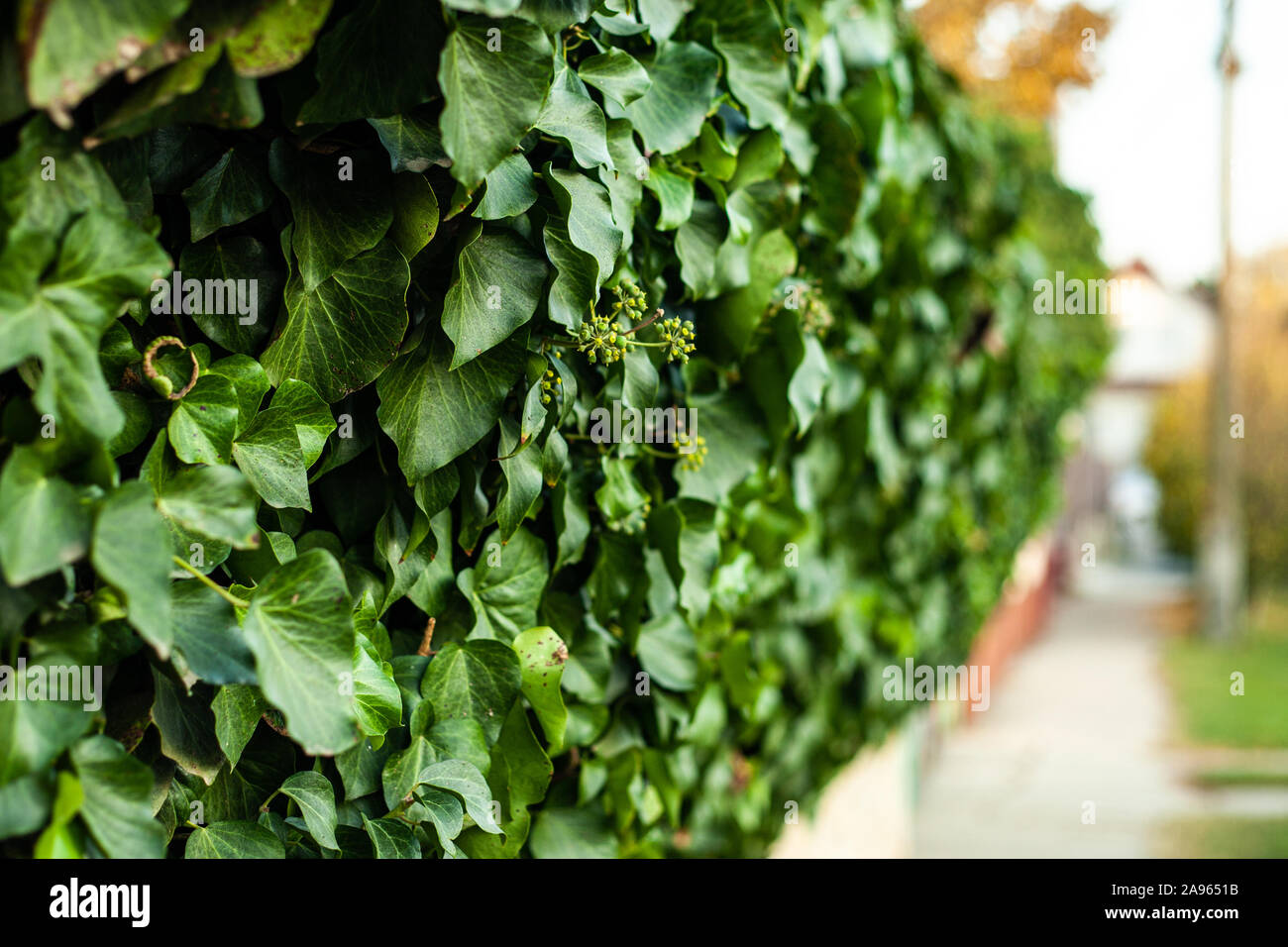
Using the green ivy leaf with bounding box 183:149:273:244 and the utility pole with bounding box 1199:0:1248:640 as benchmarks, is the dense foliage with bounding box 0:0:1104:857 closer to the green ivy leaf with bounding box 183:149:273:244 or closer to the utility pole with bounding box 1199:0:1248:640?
the green ivy leaf with bounding box 183:149:273:244

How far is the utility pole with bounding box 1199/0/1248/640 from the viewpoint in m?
11.1

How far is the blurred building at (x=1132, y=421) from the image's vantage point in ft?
56.9

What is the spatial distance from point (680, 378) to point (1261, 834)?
5.52 meters

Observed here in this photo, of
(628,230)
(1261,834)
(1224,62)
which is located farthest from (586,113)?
(1224,62)

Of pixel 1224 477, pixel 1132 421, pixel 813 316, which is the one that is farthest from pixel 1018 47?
pixel 1132 421

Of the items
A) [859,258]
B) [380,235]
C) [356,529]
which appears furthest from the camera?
[859,258]

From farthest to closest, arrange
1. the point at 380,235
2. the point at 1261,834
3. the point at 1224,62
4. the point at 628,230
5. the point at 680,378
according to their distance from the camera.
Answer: the point at 1224,62 → the point at 1261,834 → the point at 680,378 → the point at 628,230 → the point at 380,235

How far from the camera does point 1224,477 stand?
11.9 m

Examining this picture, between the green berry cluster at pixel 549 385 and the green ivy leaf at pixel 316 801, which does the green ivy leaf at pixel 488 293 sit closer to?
the green berry cluster at pixel 549 385

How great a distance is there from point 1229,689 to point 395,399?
1002cm

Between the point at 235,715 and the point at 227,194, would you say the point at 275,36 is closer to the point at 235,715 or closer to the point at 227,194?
the point at 227,194

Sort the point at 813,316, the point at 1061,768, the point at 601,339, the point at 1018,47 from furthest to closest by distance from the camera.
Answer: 1. the point at 1018,47
2. the point at 1061,768
3. the point at 813,316
4. the point at 601,339

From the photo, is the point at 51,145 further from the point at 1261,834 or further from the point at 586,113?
the point at 1261,834
